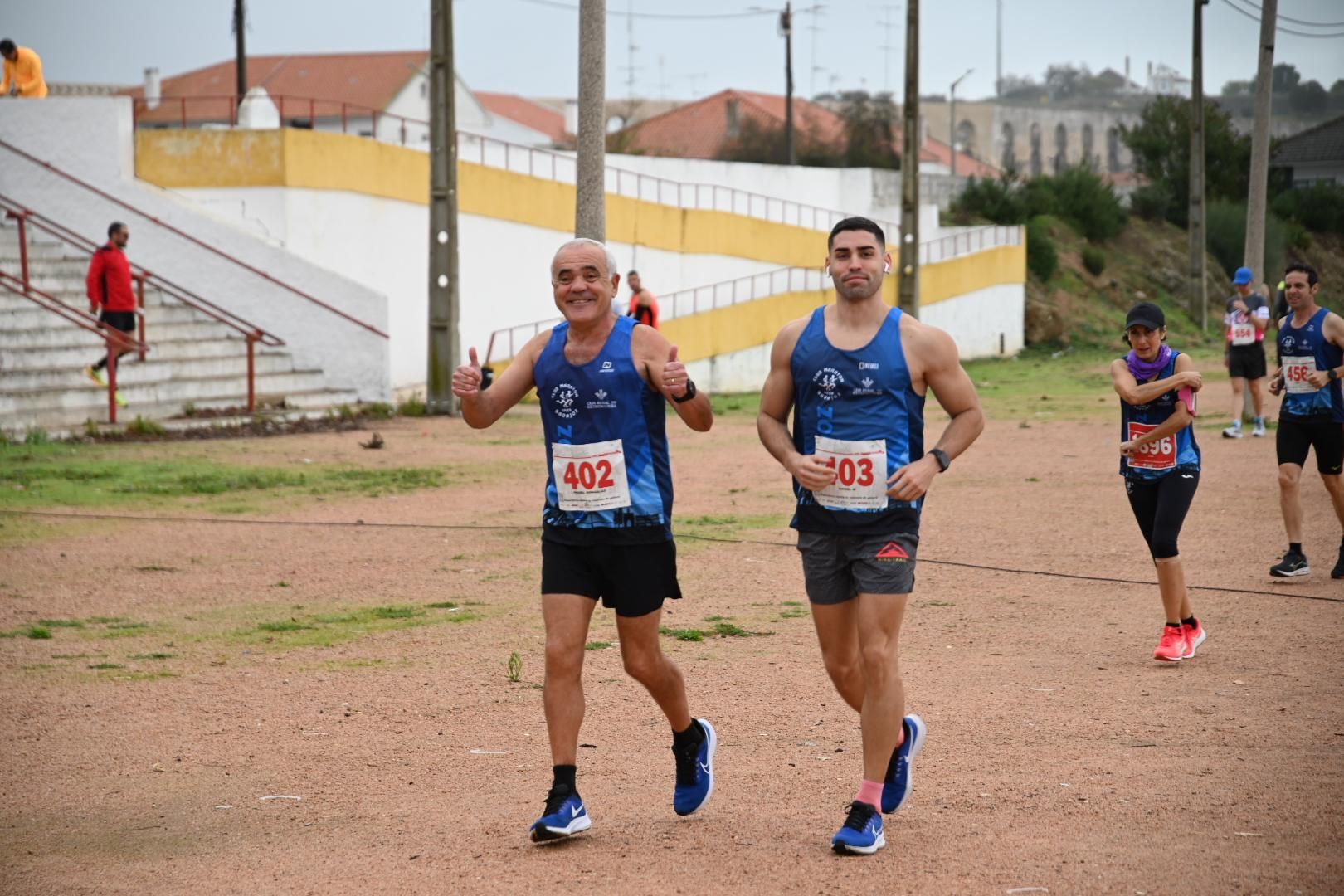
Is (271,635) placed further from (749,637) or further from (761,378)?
(761,378)

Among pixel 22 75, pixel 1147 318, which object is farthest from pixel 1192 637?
pixel 22 75

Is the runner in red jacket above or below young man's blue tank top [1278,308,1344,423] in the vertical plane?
above

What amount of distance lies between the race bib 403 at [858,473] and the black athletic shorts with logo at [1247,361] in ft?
49.8

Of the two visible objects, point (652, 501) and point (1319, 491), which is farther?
point (1319, 491)

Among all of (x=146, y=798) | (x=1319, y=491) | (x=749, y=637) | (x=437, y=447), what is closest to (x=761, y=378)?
(x=437, y=447)

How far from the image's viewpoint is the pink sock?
18.4 ft

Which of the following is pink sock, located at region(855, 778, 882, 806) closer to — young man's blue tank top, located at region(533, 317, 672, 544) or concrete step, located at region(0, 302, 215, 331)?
young man's blue tank top, located at region(533, 317, 672, 544)

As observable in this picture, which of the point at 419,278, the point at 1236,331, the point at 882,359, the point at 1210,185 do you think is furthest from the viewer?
the point at 1210,185

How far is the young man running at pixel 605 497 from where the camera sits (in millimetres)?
5980

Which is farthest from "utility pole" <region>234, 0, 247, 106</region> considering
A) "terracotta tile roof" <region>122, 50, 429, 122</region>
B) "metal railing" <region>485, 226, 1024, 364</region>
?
"terracotta tile roof" <region>122, 50, 429, 122</region>

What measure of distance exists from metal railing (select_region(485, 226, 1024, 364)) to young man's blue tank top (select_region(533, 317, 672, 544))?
23.7m

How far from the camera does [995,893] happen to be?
5051mm

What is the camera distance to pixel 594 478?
6.02m

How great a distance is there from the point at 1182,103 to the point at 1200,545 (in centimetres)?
5668
